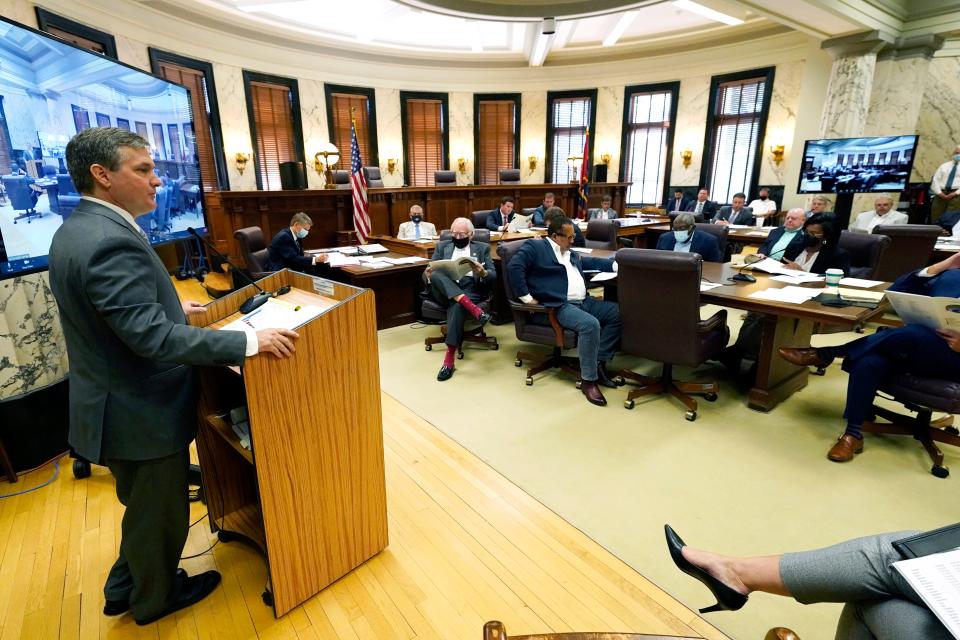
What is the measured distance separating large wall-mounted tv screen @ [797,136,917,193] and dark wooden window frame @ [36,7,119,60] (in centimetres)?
960

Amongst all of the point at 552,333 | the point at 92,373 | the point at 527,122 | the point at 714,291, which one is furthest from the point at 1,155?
the point at 527,122

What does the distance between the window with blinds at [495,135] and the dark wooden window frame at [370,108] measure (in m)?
2.43

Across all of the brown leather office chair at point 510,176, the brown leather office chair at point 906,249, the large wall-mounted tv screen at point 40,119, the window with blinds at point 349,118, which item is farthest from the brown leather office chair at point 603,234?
the window with blinds at point 349,118

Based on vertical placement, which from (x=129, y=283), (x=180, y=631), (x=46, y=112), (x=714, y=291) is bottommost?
(x=180, y=631)

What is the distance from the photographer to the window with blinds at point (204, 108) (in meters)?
7.73

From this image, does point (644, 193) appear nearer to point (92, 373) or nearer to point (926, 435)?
point (926, 435)

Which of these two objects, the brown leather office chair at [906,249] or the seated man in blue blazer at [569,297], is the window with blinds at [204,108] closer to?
the seated man in blue blazer at [569,297]

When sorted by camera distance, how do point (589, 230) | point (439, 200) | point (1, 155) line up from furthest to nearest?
point (439, 200), point (589, 230), point (1, 155)

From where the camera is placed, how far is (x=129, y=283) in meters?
1.29

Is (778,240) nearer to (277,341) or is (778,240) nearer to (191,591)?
(277,341)

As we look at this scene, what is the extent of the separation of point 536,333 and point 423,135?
926 cm

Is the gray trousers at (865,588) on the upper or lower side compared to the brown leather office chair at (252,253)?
lower

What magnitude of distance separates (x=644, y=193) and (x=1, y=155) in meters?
11.4

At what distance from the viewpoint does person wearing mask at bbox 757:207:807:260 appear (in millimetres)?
4215
